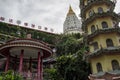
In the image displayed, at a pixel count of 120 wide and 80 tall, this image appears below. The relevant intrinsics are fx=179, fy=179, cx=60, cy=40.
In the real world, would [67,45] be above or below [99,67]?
above

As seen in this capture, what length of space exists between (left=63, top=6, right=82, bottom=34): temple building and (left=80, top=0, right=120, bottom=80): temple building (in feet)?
134

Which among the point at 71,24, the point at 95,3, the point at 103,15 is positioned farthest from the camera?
the point at 71,24

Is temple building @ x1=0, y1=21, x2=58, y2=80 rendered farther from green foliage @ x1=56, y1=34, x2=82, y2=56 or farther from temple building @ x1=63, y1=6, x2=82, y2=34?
temple building @ x1=63, y1=6, x2=82, y2=34

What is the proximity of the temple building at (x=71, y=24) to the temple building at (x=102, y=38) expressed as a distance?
40722 millimetres

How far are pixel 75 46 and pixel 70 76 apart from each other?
58.6 feet

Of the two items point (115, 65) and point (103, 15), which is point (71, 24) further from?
point (115, 65)

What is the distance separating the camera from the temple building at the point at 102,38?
61.1 feet

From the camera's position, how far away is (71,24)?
70812 millimetres

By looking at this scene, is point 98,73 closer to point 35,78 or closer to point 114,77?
point 114,77

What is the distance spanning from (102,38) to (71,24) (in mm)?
50975

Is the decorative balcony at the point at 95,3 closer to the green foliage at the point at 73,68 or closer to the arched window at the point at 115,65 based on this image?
the green foliage at the point at 73,68

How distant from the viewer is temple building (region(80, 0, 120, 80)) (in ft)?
61.1

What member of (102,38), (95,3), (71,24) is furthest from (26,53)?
(71,24)

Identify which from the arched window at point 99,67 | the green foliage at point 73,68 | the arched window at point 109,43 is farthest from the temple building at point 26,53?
the arched window at point 109,43
